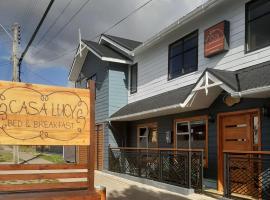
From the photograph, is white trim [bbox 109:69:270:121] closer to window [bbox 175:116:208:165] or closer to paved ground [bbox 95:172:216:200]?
window [bbox 175:116:208:165]

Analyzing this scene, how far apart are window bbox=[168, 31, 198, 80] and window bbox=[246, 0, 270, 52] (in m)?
2.54

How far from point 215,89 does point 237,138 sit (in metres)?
1.44

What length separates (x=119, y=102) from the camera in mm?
17859

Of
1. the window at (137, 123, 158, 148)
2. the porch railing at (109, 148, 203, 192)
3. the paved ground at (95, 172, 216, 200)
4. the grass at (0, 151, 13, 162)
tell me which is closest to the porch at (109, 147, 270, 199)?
the porch railing at (109, 148, 203, 192)

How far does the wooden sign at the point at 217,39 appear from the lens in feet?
36.5

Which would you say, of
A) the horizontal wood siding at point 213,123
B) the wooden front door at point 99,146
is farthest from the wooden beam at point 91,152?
the wooden front door at point 99,146

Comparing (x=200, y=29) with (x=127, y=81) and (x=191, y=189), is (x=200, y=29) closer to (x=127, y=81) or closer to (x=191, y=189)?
(x=191, y=189)

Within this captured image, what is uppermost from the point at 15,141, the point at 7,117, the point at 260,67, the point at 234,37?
the point at 234,37

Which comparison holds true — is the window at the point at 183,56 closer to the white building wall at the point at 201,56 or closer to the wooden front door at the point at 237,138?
the white building wall at the point at 201,56

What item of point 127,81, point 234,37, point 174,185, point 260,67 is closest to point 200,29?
point 234,37

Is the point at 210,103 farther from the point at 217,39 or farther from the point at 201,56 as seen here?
the point at 217,39

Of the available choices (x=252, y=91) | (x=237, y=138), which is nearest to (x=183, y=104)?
(x=237, y=138)

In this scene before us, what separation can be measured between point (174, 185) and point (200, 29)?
499cm

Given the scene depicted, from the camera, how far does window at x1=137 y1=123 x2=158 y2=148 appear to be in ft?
50.6
